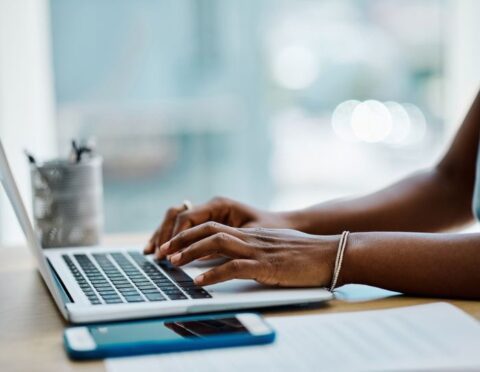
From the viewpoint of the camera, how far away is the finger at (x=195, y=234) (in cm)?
100

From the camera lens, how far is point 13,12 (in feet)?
8.56

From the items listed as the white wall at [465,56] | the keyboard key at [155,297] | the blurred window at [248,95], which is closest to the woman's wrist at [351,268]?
the keyboard key at [155,297]

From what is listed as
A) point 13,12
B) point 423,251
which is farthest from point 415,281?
point 13,12

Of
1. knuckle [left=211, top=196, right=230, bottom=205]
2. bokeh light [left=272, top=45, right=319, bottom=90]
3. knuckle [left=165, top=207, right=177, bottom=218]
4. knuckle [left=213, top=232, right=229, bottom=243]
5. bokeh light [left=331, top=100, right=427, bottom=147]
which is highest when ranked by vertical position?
bokeh light [left=272, top=45, right=319, bottom=90]

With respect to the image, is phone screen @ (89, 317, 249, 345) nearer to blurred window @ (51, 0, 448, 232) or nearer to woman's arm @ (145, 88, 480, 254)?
woman's arm @ (145, 88, 480, 254)

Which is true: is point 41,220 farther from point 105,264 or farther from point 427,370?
point 427,370

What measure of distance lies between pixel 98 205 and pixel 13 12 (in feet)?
4.88

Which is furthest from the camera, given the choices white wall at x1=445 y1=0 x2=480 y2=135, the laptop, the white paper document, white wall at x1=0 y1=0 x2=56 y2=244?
white wall at x1=445 y1=0 x2=480 y2=135

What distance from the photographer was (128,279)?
1.00m

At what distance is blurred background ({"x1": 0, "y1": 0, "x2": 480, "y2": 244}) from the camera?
3.37 metres

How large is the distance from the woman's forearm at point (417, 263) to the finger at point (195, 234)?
0.15 metres

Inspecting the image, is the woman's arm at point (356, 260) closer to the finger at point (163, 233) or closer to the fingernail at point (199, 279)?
the fingernail at point (199, 279)

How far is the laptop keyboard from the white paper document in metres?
0.14

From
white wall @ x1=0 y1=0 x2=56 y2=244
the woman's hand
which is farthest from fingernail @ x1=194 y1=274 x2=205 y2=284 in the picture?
white wall @ x1=0 y1=0 x2=56 y2=244
